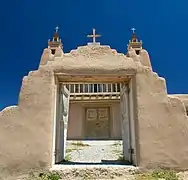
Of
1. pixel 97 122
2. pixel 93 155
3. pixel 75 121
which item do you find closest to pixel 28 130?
pixel 93 155

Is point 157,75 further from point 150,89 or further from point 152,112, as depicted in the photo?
point 152,112

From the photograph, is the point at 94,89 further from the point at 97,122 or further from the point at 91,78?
the point at 91,78

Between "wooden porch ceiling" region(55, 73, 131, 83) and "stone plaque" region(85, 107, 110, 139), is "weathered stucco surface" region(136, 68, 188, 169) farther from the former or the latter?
"stone plaque" region(85, 107, 110, 139)

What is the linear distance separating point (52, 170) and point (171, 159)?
3594mm

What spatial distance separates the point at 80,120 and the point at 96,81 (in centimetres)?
1238

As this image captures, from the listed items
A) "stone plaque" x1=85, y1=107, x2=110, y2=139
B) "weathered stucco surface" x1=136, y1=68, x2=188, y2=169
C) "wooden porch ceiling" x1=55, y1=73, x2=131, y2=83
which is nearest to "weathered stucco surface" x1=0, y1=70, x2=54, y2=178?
"wooden porch ceiling" x1=55, y1=73, x2=131, y2=83

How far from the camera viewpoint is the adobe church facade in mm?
6953

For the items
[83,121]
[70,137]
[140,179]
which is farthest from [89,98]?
[140,179]

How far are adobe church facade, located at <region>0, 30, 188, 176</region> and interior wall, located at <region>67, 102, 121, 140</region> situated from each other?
39.3 ft

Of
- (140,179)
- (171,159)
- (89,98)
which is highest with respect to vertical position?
(89,98)

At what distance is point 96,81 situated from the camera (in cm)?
845

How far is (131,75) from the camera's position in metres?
7.70

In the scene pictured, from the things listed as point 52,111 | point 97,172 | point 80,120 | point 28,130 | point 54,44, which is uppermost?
point 54,44

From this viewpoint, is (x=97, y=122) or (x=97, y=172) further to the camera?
(x=97, y=122)
